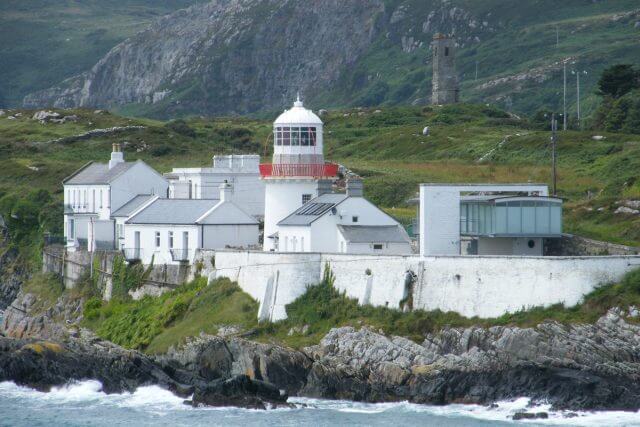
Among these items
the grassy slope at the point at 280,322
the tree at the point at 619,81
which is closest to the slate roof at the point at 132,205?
the grassy slope at the point at 280,322

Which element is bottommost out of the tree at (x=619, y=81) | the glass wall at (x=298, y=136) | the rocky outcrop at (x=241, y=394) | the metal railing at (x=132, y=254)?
the rocky outcrop at (x=241, y=394)

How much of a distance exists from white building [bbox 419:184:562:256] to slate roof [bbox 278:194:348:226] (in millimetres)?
5461

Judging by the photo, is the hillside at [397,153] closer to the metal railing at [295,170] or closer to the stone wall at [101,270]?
the metal railing at [295,170]

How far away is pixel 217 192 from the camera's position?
65875 millimetres

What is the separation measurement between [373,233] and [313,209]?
2.75 m

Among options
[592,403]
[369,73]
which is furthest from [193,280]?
[369,73]

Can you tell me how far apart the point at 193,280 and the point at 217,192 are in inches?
360

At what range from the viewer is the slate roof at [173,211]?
59.5 m

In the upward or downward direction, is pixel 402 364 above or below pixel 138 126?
below

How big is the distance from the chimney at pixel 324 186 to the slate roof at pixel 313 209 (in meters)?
0.60

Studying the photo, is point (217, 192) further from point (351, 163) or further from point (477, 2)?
point (477, 2)

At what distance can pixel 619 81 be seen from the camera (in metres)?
95.2

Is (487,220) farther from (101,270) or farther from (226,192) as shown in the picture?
(101,270)

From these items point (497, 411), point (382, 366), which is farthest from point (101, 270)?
point (497, 411)
